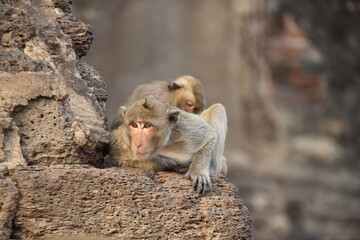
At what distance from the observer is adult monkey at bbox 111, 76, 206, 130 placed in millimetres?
9055

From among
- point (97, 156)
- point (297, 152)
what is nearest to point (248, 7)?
point (297, 152)

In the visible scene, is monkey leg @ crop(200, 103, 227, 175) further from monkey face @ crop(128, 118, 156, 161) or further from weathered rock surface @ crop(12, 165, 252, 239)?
weathered rock surface @ crop(12, 165, 252, 239)

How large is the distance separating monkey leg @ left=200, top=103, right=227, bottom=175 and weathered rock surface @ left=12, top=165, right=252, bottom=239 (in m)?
1.24

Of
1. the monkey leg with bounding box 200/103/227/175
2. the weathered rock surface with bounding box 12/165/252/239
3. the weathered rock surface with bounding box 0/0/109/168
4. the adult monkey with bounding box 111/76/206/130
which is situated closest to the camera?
the weathered rock surface with bounding box 12/165/252/239

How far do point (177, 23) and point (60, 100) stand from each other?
1225 cm

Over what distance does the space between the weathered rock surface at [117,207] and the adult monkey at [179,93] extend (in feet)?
8.74

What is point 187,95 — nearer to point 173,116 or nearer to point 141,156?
point 173,116

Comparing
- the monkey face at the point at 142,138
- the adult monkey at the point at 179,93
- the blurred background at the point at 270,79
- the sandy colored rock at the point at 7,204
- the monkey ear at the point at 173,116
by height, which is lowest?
the sandy colored rock at the point at 7,204

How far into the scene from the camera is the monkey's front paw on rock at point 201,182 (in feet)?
21.1

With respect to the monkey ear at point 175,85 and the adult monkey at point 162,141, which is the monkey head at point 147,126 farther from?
the monkey ear at point 175,85

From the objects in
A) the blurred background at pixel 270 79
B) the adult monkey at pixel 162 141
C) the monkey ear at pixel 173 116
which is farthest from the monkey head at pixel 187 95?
the blurred background at pixel 270 79

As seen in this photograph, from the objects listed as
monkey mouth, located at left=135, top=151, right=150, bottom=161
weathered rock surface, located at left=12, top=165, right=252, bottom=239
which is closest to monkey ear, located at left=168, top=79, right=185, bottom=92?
monkey mouth, located at left=135, top=151, right=150, bottom=161

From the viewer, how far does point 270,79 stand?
20297 mm

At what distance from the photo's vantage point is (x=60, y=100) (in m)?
6.27
